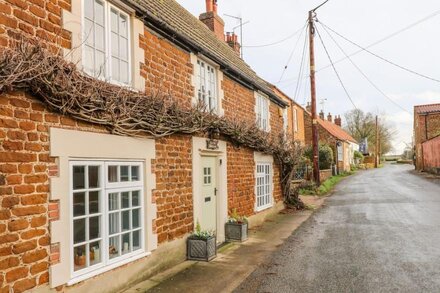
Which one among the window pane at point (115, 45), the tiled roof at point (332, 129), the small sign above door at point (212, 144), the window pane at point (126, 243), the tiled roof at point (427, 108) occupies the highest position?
the tiled roof at point (427, 108)

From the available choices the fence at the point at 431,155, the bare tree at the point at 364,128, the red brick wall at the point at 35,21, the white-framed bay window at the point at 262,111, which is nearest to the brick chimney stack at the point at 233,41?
the white-framed bay window at the point at 262,111

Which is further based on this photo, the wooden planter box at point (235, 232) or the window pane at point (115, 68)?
the wooden planter box at point (235, 232)

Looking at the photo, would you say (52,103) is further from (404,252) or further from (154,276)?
(404,252)

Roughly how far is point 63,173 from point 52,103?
909 millimetres

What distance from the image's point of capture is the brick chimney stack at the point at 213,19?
16344 mm

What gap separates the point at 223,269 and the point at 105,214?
2798 millimetres

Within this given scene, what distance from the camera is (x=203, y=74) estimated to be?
9.59m

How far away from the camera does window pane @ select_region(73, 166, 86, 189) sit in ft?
17.3

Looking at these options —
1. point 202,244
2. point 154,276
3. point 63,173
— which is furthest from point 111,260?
point 202,244

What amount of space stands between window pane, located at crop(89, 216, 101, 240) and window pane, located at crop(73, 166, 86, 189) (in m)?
0.55

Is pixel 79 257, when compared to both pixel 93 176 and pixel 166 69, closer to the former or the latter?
pixel 93 176

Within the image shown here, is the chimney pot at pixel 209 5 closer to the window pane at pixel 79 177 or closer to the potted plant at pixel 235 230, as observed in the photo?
the potted plant at pixel 235 230

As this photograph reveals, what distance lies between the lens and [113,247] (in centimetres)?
599

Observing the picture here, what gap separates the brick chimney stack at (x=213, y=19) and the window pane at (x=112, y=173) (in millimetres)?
11715
